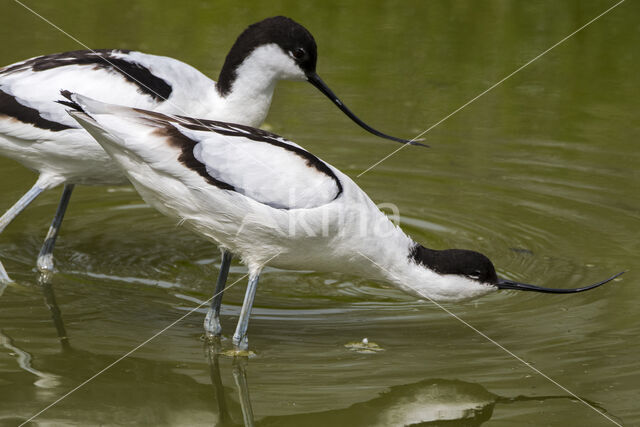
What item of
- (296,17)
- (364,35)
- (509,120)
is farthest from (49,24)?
(509,120)

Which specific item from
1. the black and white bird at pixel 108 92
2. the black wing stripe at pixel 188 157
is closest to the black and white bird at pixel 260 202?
the black wing stripe at pixel 188 157

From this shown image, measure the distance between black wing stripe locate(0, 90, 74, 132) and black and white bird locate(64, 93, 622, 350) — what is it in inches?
36.7

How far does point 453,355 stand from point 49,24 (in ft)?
25.3

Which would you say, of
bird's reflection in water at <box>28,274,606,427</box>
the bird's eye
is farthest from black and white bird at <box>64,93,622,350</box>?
A: the bird's eye

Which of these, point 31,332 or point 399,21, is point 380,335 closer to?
point 31,332

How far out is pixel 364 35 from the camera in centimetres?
1173

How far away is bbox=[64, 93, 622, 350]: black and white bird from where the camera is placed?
16.0 ft

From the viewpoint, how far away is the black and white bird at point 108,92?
583 cm

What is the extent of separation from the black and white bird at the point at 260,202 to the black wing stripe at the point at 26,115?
93cm

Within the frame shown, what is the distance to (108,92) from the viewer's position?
19.5 ft

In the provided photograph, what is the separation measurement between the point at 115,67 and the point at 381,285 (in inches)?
83.4

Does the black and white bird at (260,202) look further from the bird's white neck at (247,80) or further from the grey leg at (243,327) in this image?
the bird's white neck at (247,80)

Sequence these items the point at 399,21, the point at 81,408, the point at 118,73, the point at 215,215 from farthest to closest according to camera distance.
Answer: the point at 399,21 < the point at 118,73 < the point at 215,215 < the point at 81,408

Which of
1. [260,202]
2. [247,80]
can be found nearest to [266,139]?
[260,202]
